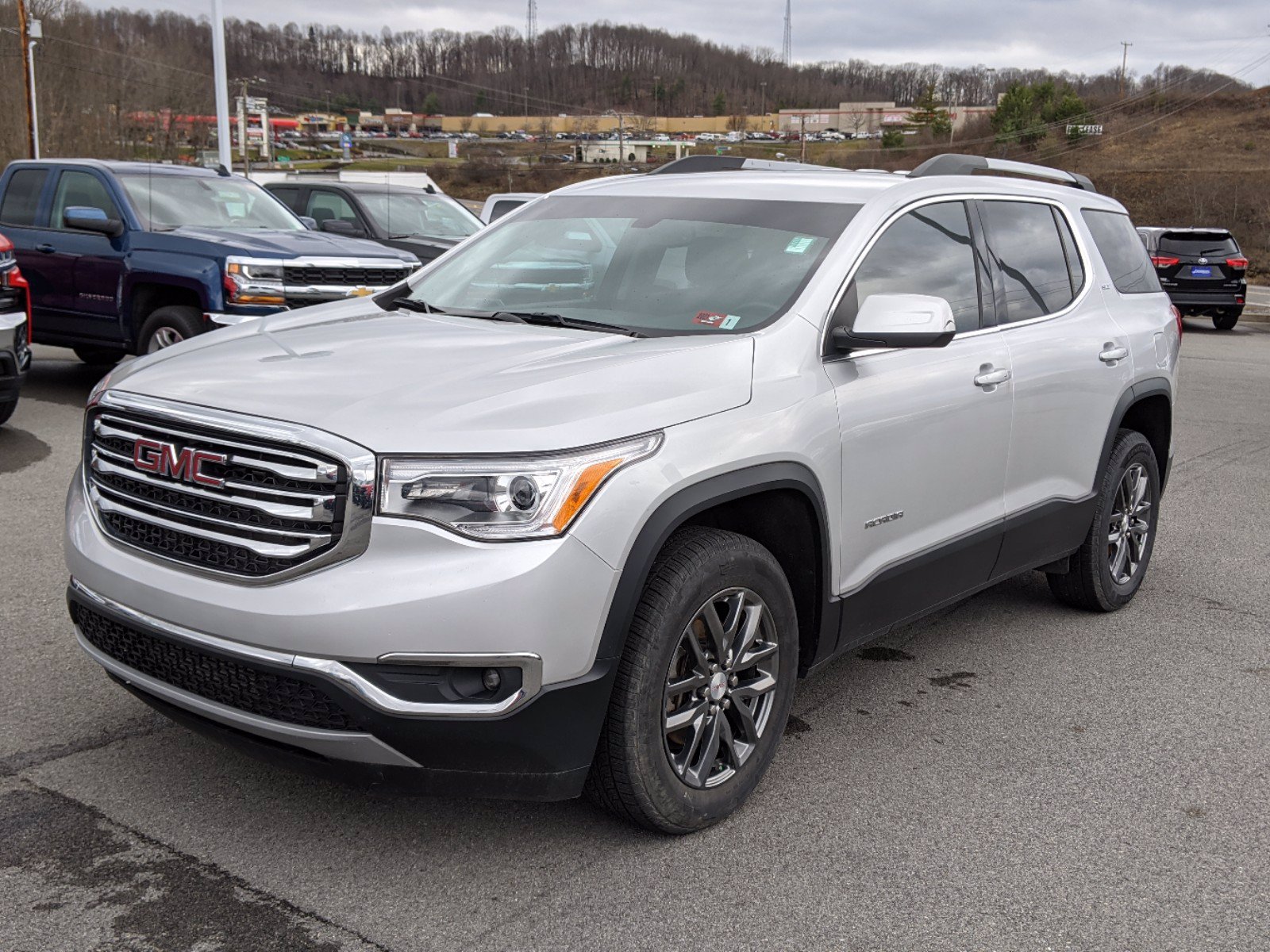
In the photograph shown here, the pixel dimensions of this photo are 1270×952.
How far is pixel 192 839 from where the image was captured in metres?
3.27

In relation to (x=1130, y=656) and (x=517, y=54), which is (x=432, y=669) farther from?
(x=517, y=54)

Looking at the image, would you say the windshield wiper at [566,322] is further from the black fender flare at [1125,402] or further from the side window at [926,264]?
the black fender flare at [1125,402]

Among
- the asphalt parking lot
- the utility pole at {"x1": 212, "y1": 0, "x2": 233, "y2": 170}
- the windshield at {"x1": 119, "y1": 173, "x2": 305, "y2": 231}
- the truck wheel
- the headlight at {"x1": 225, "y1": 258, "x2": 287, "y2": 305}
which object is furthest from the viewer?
the utility pole at {"x1": 212, "y1": 0, "x2": 233, "y2": 170}

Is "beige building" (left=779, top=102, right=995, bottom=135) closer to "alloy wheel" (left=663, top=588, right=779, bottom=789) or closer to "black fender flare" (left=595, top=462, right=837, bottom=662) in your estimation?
"black fender flare" (left=595, top=462, right=837, bottom=662)

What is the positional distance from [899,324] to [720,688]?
120cm

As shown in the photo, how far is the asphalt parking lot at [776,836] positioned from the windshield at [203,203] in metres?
5.82

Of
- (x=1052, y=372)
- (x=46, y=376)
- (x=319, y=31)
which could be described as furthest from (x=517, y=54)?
(x=1052, y=372)

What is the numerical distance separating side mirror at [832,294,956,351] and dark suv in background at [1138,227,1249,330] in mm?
19783

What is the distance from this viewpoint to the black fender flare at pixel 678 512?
2975 millimetres

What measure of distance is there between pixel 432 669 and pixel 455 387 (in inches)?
28.8

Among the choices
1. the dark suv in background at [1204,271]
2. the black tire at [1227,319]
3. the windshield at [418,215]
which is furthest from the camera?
the black tire at [1227,319]

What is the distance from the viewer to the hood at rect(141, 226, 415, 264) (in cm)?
928

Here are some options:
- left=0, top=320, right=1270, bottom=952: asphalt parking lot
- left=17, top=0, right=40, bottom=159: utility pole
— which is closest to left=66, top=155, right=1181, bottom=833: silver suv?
left=0, top=320, right=1270, bottom=952: asphalt parking lot

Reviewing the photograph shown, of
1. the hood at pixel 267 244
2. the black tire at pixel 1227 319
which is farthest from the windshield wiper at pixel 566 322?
the black tire at pixel 1227 319
